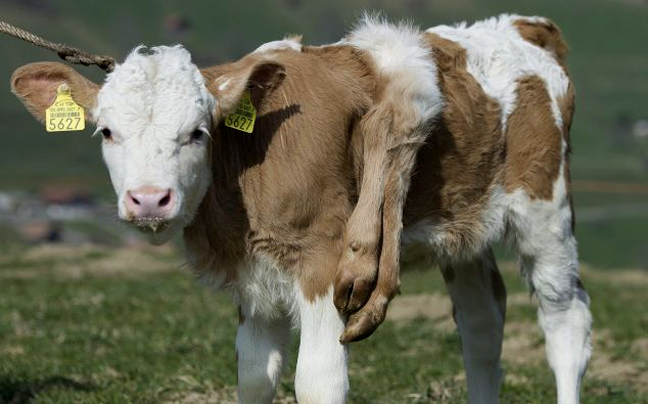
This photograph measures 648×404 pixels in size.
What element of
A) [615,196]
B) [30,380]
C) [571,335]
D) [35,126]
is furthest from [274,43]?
[35,126]

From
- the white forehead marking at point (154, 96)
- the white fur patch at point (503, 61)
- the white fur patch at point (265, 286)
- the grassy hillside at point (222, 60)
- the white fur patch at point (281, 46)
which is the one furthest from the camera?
the grassy hillside at point (222, 60)

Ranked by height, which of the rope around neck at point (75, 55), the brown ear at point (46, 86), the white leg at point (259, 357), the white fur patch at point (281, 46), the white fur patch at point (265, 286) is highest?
the white fur patch at point (281, 46)

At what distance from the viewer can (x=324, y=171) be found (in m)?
6.78

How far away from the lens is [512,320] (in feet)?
43.1

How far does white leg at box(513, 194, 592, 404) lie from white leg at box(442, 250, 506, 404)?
374mm

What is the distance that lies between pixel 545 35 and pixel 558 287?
192 cm

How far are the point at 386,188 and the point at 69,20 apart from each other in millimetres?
195551

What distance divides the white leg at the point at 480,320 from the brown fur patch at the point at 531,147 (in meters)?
0.68

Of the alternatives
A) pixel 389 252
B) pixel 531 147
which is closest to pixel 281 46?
pixel 389 252

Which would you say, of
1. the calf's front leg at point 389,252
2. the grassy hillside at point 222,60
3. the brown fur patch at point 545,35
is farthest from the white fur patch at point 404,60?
the grassy hillside at point 222,60

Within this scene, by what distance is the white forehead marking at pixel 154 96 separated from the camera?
6.36m

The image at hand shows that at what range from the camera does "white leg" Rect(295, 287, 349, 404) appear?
21.7 ft

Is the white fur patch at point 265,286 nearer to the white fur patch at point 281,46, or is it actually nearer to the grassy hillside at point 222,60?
the white fur patch at point 281,46

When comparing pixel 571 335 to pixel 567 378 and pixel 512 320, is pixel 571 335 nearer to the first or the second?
pixel 567 378
